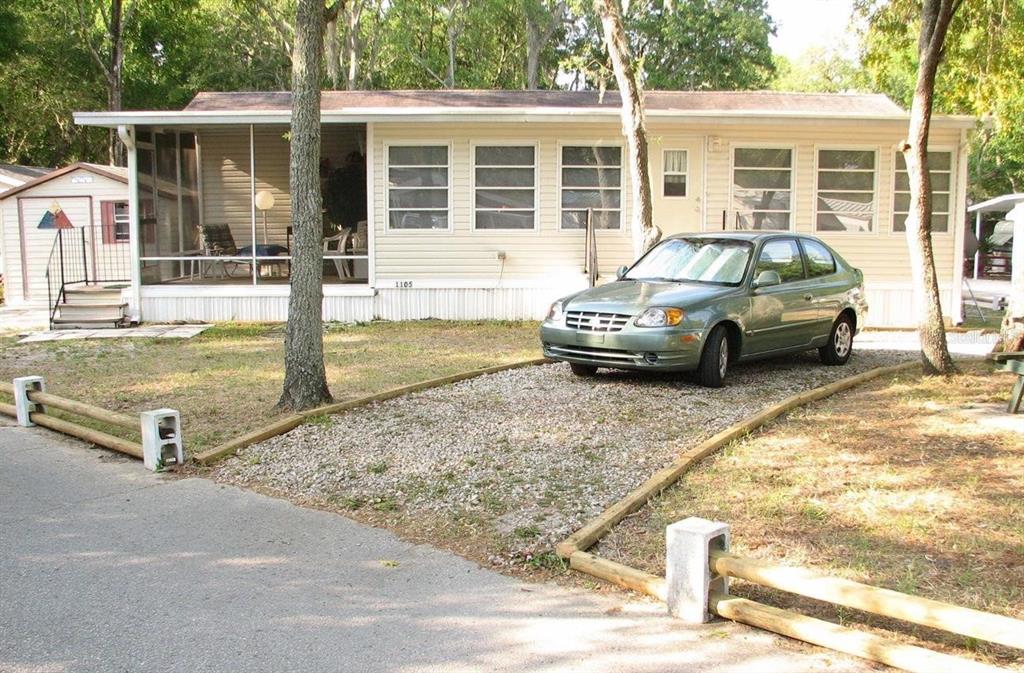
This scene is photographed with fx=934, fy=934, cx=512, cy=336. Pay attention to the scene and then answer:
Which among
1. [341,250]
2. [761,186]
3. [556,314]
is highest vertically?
[761,186]

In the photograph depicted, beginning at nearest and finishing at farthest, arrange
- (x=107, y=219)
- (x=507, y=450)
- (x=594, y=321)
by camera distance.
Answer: (x=507, y=450), (x=594, y=321), (x=107, y=219)

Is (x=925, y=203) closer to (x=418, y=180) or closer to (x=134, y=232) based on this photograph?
(x=418, y=180)

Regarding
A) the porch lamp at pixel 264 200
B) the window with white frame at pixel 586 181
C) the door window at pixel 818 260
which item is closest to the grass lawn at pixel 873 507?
the door window at pixel 818 260

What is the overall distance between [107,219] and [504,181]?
9.94 meters

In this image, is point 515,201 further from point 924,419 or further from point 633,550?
point 633,550

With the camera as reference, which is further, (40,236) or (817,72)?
(817,72)

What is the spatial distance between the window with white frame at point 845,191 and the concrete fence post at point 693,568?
13.0 metres

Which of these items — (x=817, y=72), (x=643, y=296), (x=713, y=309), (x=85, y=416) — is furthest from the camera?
(x=817, y=72)

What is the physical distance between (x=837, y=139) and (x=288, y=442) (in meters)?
12.0

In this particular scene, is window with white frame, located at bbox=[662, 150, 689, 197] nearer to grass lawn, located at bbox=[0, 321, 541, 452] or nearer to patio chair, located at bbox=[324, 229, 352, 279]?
grass lawn, located at bbox=[0, 321, 541, 452]

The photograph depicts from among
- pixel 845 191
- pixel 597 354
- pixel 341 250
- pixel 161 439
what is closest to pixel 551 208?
pixel 341 250

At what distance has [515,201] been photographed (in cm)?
1603

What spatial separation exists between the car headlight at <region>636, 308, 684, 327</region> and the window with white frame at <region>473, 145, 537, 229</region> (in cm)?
756

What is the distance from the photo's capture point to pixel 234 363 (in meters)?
11.4
